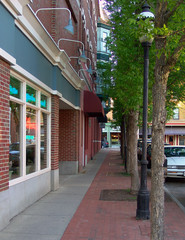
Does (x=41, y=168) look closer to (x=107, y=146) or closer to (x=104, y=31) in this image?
(x=104, y=31)

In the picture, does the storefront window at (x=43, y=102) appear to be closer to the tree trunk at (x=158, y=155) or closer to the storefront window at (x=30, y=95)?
the storefront window at (x=30, y=95)

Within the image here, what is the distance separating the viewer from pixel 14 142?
22.0 feet

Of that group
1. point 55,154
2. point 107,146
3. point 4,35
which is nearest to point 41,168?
point 55,154

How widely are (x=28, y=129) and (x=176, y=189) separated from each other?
22.0ft

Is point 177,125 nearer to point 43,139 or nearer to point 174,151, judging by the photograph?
point 174,151

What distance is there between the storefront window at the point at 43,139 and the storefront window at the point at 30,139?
0.66m

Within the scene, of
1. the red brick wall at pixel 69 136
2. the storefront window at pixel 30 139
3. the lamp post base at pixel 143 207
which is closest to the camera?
the lamp post base at pixel 143 207

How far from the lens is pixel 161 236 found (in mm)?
4023

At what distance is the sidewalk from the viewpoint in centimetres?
534

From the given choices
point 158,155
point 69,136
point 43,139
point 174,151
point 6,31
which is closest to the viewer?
point 158,155

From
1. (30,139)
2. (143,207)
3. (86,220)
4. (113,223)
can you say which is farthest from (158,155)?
(30,139)

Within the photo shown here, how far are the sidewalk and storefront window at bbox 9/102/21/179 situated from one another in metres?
1.06

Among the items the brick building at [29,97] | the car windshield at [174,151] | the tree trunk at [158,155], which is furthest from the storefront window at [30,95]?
the car windshield at [174,151]

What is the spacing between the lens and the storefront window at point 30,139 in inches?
301
